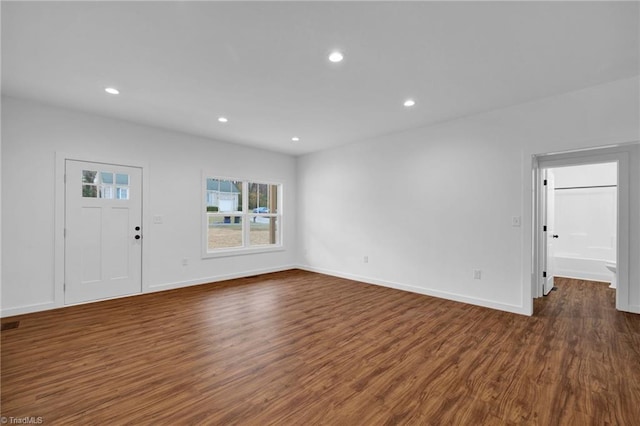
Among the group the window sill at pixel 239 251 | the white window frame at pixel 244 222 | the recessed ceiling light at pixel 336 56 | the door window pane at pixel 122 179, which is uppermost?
the recessed ceiling light at pixel 336 56

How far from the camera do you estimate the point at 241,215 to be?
579cm

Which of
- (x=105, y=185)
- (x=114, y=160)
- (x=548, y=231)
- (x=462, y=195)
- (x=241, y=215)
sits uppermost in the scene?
(x=114, y=160)

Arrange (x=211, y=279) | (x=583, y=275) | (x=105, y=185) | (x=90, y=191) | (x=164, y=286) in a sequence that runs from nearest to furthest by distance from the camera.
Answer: (x=90, y=191)
(x=105, y=185)
(x=164, y=286)
(x=211, y=279)
(x=583, y=275)

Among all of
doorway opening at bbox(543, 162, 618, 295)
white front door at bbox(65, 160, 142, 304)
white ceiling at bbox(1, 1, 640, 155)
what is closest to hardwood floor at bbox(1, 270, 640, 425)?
white front door at bbox(65, 160, 142, 304)

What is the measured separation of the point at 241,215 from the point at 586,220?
7.06 meters

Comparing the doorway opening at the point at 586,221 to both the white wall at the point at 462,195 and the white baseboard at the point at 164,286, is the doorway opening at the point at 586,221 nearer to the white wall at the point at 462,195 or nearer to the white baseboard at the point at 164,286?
the white wall at the point at 462,195

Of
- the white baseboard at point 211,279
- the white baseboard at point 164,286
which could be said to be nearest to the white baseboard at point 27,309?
the white baseboard at point 164,286

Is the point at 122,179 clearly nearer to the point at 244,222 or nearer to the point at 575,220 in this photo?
the point at 244,222

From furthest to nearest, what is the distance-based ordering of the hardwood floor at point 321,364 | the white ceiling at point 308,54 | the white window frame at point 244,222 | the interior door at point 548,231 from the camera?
the white window frame at point 244,222, the interior door at point 548,231, the white ceiling at point 308,54, the hardwood floor at point 321,364

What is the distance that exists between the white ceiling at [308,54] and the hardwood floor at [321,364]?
2649mm

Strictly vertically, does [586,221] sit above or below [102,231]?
above

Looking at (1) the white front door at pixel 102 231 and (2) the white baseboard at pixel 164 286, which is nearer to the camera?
(2) the white baseboard at pixel 164 286

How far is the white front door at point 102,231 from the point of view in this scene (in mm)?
3838

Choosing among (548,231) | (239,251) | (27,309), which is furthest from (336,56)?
(27,309)
